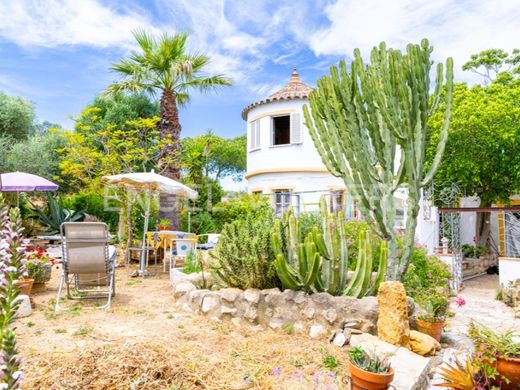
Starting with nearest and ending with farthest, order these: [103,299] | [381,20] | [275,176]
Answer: [103,299] → [381,20] → [275,176]

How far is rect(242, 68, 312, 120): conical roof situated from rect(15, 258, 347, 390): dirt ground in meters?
11.4

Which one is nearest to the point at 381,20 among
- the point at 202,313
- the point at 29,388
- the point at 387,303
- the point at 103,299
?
the point at 387,303

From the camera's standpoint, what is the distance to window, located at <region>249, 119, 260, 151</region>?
16.2 metres

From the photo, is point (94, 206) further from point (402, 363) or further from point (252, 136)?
point (402, 363)

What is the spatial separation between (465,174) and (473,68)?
8.07m

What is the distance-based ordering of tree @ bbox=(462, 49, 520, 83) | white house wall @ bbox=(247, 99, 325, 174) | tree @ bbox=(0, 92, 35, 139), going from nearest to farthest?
white house wall @ bbox=(247, 99, 325, 174) → tree @ bbox=(462, 49, 520, 83) → tree @ bbox=(0, 92, 35, 139)

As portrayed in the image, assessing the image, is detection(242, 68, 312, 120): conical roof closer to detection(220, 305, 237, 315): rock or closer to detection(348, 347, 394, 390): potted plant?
detection(220, 305, 237, 315): rock

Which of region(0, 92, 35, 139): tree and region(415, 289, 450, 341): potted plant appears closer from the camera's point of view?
region(415, 289, 450, 341): potted plant

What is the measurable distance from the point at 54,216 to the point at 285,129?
11153 mm

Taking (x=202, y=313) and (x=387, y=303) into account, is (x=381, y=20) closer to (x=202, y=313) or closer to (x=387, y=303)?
(x=387, y=303)

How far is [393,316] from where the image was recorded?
14.3 feet

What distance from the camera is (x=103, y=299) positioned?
6.58 meters

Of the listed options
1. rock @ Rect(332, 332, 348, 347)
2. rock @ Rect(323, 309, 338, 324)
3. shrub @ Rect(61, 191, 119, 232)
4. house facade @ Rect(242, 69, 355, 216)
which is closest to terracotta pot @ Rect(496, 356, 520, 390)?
rock @ Rect(332, 332, 348, 347)

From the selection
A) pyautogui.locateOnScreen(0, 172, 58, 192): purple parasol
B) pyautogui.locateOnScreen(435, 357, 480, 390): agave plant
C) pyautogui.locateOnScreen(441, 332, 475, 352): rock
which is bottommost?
pyautogui.locateOnScreen(441, 332, 475, 352): rock
